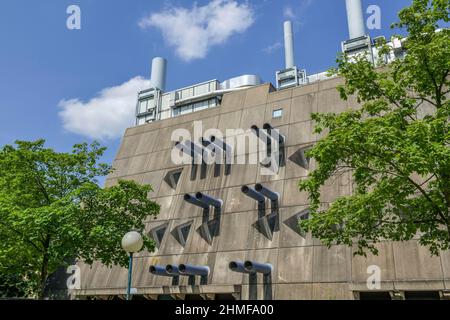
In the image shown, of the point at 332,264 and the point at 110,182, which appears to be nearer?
the point at 332,264

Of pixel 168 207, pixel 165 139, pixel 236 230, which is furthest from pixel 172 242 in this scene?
pixel 165 139

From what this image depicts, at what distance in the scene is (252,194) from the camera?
2050cm

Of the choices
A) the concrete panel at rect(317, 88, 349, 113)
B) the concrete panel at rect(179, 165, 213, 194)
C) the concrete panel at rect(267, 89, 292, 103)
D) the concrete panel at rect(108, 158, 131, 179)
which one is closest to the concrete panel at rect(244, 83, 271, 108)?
the concrete panel at rect(267, 89, 292, 103)

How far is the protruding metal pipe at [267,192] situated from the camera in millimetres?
19809

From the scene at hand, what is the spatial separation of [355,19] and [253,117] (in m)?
29.7

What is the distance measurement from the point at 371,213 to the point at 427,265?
6.97 metres

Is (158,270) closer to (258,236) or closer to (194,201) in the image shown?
(194,201)

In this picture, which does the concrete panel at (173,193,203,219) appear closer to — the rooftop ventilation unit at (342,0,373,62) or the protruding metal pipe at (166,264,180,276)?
the protruding metal pipe at (166,264,180,276)

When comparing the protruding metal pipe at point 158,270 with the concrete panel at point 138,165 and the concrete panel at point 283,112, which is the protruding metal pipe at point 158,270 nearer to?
the concrete panel at point 138,165

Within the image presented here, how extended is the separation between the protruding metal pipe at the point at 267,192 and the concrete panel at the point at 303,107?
5.24 meters

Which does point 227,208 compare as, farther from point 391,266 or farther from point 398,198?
point 398,198
